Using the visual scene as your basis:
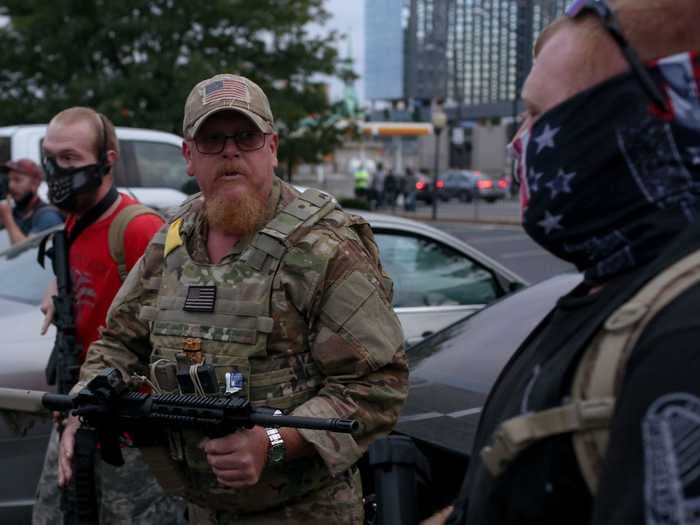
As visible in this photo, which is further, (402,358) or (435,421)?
(435,421)

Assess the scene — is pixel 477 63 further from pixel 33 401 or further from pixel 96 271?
pixel 33 401

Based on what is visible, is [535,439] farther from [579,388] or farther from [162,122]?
[162,122]

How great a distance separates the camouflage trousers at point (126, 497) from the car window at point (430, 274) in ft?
7.50

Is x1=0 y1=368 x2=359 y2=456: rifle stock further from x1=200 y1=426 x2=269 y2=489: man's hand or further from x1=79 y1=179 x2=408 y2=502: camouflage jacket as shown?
x1=79 y1=179 x2=408 y2=502: camouflage jacket

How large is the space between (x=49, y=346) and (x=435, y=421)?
1.58m

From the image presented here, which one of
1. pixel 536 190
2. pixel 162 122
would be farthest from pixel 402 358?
pixel 162 122

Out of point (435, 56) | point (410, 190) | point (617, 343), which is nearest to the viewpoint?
point (617, 343)

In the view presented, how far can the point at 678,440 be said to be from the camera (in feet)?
3.25

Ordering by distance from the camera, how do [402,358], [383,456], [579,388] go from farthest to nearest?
1. [402,358]
2. [383,456]
3. [579,388]

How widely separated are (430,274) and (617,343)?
13.0 feet

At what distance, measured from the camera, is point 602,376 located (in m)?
1.11

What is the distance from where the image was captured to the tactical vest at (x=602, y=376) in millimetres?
1087

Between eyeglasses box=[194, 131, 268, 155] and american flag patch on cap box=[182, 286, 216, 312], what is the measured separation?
14.5 inches

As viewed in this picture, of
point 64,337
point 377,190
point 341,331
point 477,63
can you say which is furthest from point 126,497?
point 477,63
